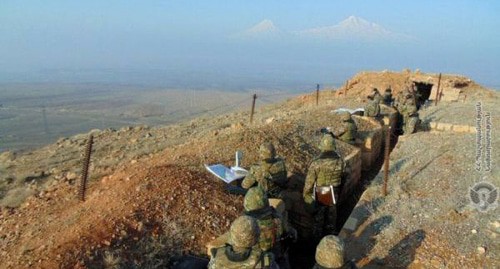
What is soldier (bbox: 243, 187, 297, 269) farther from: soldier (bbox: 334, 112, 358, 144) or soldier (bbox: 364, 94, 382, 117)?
soldier (bbox: 364, 94, 382, 117)

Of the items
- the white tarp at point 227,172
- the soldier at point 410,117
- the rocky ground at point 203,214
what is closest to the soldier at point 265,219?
the rocky ground at point 203,214

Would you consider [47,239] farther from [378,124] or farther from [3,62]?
[3,62]

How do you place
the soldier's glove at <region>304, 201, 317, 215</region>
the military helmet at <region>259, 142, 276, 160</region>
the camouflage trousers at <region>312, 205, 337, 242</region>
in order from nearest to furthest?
the military helmet at <region>259, 142, 276, 160</region>, the soldier's glove at <region>304, 201, 317, 215</region>, the camouflage trousers at <region>312, 205, 337, 242</region>

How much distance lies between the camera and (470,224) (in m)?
7.55

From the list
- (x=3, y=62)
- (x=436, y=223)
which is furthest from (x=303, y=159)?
(x=3, y=62)

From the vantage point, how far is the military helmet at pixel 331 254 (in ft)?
15.4

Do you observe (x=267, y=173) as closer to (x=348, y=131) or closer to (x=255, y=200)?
(x=255, y=200)

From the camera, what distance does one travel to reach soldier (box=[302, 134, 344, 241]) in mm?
7977

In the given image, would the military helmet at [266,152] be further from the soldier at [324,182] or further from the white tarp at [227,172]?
the white tarp at [227,172]

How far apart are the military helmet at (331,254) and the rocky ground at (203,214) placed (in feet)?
6.62

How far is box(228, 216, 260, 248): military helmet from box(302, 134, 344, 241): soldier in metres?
3.52

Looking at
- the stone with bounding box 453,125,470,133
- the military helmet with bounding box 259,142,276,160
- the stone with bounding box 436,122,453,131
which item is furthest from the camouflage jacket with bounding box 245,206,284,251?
the stone with bounding box 436,122,453,131

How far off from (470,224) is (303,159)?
4.04 meters

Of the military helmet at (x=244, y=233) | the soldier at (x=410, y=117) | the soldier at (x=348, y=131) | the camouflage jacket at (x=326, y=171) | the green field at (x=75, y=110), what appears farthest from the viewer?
the green field at (x=75, y=110)
